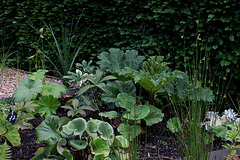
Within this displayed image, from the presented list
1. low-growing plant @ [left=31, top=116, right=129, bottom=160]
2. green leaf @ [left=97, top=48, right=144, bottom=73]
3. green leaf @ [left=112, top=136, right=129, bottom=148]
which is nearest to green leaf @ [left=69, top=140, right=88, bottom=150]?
low-growing plant @ [left=31, top=116, right=129, bottom=160]

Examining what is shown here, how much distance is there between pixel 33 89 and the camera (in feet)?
7.70

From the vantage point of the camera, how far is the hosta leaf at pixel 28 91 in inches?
88.4

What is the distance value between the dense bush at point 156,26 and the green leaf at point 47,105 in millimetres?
1350

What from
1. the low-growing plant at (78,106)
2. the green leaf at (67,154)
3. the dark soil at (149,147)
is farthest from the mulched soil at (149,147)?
the green leaf at (67,154)

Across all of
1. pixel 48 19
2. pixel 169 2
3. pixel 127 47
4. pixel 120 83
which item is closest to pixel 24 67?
pixel 48 19

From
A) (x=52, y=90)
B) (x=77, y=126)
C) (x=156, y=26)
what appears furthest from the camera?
(x=156, y=26)

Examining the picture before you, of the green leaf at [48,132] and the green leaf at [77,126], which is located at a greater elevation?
the green leaf at [77,126]

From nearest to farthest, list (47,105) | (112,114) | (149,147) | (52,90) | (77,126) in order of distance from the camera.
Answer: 1. (77,126)
2. (149,147)
3. (112,114)
4. (47,105)
5. (52,90)

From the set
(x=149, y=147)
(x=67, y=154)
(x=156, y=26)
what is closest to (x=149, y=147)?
(x=149, y=147)

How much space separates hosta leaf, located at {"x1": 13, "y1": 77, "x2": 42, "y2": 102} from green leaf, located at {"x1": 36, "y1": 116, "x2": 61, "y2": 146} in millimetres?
638

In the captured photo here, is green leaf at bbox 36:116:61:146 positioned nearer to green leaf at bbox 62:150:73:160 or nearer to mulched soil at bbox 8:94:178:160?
green leaf at bbox 62:150:73:160

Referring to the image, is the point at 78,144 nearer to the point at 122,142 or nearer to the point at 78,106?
the point at 122,142

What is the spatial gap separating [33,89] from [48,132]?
83 cm

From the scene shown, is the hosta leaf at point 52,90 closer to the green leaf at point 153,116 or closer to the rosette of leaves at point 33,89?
the rosette of leaves at point 33,89
